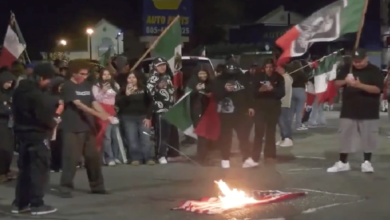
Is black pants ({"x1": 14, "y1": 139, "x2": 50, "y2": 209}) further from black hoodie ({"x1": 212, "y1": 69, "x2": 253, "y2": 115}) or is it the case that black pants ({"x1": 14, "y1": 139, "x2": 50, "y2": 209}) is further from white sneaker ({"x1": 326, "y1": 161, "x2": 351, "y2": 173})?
white sneaker ({"x1": 326, "y1": 161, "x2": 351, "y2": 173})

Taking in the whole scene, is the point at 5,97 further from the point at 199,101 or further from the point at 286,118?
the point at 286,118

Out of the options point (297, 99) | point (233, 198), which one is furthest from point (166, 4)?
point (233, 198)

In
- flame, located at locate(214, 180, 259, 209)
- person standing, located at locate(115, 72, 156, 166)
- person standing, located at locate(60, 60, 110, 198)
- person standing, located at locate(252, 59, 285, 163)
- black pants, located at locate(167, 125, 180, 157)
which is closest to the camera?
flame, located at locate(214, 180, 259, 209)

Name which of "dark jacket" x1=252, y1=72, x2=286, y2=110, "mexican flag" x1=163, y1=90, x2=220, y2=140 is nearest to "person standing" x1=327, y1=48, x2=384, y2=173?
"dark jacket" x1=252, y1=72, x2=286, y2=110

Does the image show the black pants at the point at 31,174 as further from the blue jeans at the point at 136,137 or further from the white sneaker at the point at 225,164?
the white sneaker at the point at 225,164

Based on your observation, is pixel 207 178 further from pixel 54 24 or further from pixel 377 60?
pixel 54 24

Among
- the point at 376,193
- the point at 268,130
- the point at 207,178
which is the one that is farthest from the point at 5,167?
the point at 376,193

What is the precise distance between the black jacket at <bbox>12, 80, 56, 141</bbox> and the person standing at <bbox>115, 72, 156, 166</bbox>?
12.3 feet

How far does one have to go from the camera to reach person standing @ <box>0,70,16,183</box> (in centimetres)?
1025

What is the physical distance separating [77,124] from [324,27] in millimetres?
3842

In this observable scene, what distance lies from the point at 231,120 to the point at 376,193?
3045 mm

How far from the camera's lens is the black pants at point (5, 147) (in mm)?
10336

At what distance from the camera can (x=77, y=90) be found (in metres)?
9.19

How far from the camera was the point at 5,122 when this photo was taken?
10.4 metres
